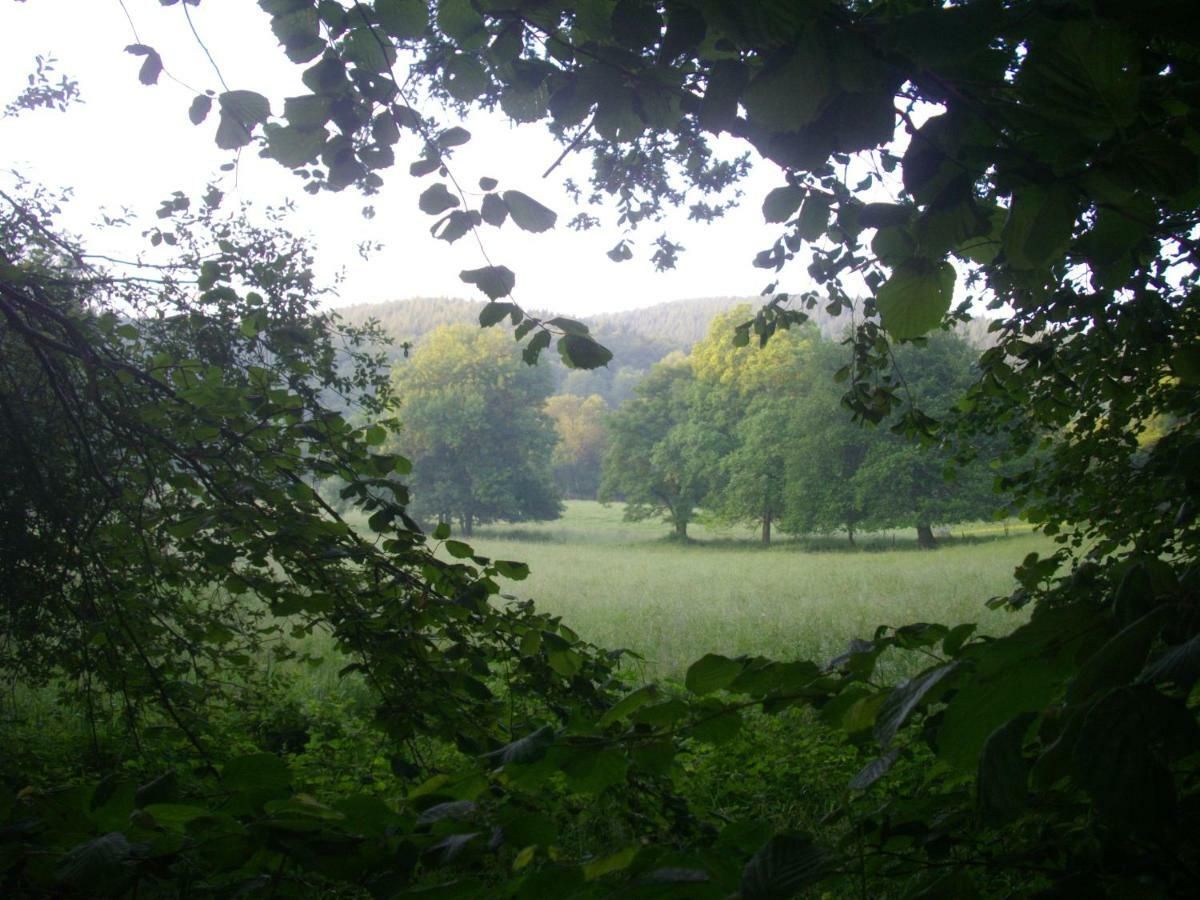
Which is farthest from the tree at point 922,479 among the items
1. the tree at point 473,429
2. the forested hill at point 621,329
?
the tree at point 473,429

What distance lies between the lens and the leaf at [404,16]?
94 cm

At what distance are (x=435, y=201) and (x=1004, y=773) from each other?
108 centimetres

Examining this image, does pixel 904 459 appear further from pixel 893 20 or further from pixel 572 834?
pixel 893 20

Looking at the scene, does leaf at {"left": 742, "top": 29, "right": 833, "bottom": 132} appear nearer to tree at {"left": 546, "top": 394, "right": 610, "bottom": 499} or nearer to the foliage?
the foliage

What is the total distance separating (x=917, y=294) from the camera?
74cm

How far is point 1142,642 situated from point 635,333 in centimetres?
3930

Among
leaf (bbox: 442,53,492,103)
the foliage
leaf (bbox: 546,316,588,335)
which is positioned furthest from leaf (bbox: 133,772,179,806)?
leaf (bbox: 442,53,492,103)

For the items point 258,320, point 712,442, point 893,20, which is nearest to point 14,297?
point 258,320

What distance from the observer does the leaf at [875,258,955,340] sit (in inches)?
28.4

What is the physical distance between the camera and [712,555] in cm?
1991

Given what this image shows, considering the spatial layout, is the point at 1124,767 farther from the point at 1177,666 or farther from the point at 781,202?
the point at 781,202

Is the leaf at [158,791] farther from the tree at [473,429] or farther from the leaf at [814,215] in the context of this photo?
the tree at [473,429]

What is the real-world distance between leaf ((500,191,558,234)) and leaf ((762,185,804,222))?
33 centimetres

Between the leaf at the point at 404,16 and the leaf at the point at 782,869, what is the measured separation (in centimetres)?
103
